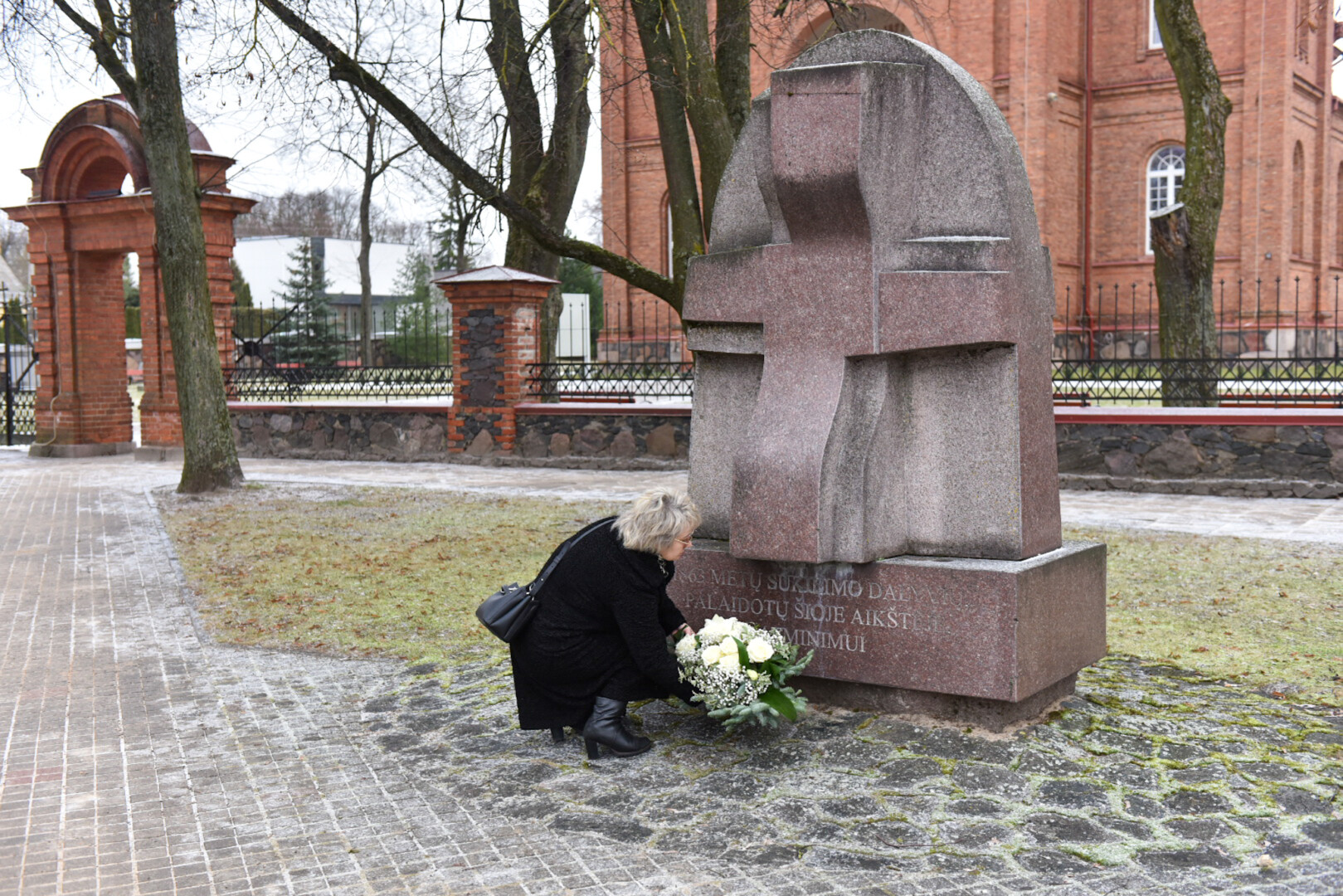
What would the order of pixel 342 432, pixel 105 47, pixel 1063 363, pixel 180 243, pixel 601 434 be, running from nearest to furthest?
pixel 180 243
pixel 105 47
pixel 1063 363
pixel 601 434
pixel 342 432

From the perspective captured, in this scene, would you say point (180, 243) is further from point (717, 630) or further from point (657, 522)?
point (717, 630)

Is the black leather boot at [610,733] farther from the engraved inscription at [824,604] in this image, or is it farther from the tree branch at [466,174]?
the tree branch at [466,174]

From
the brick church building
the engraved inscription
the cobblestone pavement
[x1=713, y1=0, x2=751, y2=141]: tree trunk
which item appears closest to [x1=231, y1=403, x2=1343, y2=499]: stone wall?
[x1=713, y1=0, x2=751, y2=141]: tree trunk

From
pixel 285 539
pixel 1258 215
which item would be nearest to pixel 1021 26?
pixel 1258 215

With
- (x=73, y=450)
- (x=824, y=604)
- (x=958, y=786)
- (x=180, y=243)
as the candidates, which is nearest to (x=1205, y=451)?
(x=824, y=604)

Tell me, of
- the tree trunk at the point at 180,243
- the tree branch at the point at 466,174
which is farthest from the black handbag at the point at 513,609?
the tree trunk at the point at 180,243

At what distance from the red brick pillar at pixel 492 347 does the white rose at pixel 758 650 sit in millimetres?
12458

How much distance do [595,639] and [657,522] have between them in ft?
1.76

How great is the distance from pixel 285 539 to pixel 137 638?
346cm

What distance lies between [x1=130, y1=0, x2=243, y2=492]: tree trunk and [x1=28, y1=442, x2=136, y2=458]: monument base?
674 centimetres

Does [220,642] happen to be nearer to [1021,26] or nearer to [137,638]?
[137,638]

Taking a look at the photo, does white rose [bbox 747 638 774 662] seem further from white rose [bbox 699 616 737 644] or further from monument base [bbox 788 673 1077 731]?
monument base [bbox 788 673 1077 731]

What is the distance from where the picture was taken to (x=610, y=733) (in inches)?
181

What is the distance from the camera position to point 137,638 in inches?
274
